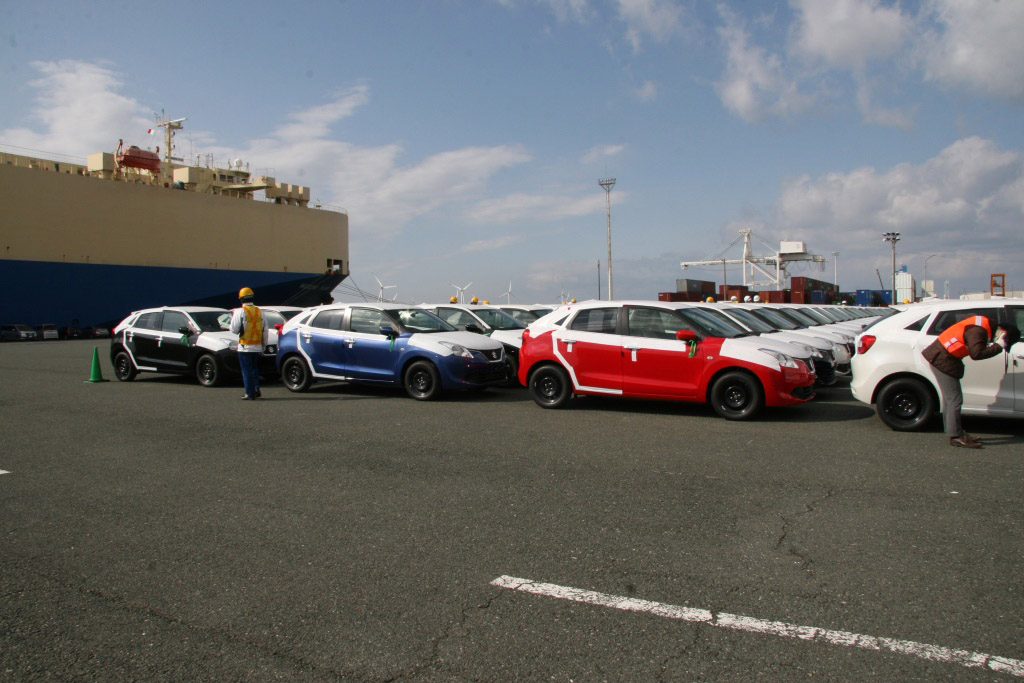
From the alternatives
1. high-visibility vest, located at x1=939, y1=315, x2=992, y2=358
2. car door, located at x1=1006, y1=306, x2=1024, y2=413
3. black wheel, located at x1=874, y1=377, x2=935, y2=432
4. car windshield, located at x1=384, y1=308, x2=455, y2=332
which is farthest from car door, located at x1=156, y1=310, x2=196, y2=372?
car door, located at x1=1006, y1=306, x2=1024, y2=413

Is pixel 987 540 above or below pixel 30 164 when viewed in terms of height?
below

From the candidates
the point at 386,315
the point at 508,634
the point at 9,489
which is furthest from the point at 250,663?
the point at 386,315

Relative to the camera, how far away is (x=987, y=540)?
4562mm

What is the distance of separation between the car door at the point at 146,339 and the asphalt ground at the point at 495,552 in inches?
239

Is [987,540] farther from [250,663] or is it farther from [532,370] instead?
[532,370]

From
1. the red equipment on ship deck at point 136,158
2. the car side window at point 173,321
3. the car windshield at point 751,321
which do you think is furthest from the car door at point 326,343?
the red equipment on ship deck at point 136,158

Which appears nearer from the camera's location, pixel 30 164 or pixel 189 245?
pixel 30 164

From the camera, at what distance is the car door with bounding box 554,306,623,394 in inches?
402

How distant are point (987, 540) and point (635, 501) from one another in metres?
2.23

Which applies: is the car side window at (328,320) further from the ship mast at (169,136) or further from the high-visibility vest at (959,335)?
the ship mast at (169,136)

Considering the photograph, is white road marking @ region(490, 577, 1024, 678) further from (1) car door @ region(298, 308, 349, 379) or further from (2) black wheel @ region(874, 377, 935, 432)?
(1) car door @ region(298, 308, 349, 379)

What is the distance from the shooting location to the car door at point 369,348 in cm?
1209

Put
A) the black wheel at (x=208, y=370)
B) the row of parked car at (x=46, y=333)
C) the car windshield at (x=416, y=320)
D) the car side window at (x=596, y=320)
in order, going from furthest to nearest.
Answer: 1. the row of parked car at (x=46, y=333)
2. the black wheel at (x=208, y=370)
3. the car windshield at (x=416, y=320)
4. the car side window at (x=596, y=320)

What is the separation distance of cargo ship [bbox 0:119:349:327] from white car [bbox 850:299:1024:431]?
4308 centimetres
